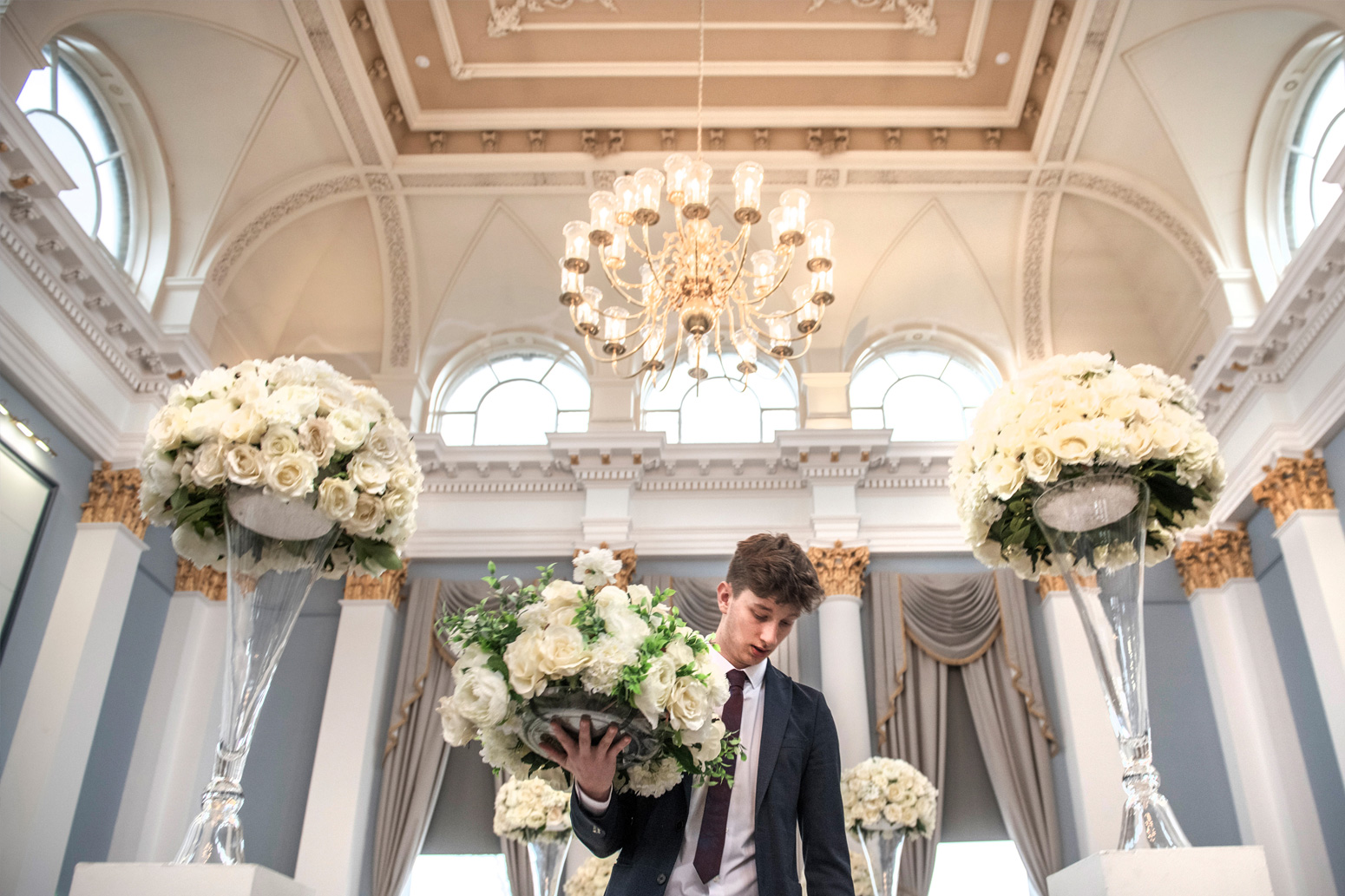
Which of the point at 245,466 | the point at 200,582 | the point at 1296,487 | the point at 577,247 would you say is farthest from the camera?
the point at 200,582

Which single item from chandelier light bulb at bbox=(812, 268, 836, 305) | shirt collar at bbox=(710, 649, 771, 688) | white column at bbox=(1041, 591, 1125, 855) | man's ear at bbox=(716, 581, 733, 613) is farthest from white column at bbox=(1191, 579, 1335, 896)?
man's ear at bbox=(716, 581, 733, 613)

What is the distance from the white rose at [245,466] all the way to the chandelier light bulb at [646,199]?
10.8ft

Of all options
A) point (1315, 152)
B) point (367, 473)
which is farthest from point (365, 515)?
point (1315, 152)

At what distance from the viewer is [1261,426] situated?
7961 millimetres

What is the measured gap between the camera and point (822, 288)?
19.7 feet

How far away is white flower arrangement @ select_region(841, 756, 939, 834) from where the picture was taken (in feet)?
22.4

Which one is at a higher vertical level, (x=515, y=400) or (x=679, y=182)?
(x=515, y=400)

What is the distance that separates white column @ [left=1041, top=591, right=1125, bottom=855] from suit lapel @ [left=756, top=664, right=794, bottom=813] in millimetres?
6255

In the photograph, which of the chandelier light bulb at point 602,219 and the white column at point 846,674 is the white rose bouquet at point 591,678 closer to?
Answer: the chandelier light bulb at point 602,219

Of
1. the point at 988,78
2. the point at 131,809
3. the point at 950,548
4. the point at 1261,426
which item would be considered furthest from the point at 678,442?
the point at 131,809

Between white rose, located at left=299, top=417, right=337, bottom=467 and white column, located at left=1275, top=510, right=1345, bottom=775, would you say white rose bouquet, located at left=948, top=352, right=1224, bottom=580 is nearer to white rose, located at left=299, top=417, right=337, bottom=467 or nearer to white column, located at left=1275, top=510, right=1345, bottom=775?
white rose, located at left=299, top=417, right=337, bottom=467

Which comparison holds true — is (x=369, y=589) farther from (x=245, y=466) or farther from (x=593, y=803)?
(x=593, y=803)

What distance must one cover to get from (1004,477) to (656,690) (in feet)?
5.22

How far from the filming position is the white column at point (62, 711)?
654 centimetres
